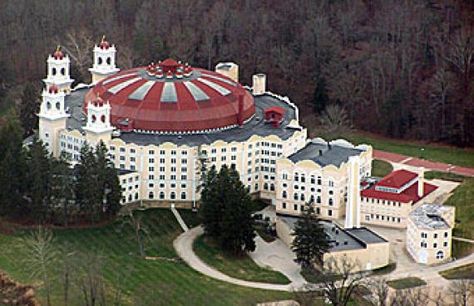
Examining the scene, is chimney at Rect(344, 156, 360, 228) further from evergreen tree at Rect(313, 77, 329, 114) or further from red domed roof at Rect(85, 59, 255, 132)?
evergreen tree at Rect(313, 77, 329, 114)

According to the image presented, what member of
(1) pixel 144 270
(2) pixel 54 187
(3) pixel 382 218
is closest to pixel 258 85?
(3) pixel 382 218

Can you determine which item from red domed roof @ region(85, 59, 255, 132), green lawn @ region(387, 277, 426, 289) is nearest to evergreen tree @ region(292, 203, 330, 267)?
green lawn @ region(387, 277, 426, 289)

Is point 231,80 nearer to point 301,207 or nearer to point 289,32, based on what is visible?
point 301,207

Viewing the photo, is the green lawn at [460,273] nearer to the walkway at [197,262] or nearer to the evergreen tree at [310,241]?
the evergreen tree at [310,241]

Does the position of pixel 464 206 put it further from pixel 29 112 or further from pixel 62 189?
pixel 29 112

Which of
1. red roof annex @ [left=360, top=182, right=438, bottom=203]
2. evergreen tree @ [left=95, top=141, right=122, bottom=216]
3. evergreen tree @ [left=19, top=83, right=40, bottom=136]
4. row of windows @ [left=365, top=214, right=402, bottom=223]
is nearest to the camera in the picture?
evergreen tree @ [left=95, top=141, right=122, bottom=216]

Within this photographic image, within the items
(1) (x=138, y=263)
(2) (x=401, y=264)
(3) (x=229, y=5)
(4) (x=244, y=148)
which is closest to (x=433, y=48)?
(3) (x=229, y=5)
